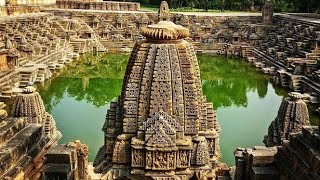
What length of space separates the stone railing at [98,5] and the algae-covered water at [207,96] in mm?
12671

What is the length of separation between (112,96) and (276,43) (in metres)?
16.4

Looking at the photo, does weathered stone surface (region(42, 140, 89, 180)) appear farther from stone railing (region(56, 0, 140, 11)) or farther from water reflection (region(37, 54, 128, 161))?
stone railing (region(56, 0, 140, 11))

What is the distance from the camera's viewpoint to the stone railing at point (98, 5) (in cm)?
4159

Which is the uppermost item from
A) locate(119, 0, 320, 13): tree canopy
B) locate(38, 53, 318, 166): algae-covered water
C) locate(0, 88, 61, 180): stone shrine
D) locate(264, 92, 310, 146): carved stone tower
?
locate(119, 0, 320, 13): tree canopy

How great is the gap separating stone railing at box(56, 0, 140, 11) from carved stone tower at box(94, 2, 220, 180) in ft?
120

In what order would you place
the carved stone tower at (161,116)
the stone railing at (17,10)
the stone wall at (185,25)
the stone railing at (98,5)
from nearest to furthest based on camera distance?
the carved stone tower at (161,116), the stone railing at (17,10), the stone wall at (185,25), the stone railing at (98,5)

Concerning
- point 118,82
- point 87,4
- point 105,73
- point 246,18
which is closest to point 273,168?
point 118,82

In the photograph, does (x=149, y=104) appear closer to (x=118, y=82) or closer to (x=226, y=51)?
(x=118, y=82)

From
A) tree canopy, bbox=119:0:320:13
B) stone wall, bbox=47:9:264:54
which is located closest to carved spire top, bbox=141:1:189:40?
stone wall, bbox=47:9:264:54

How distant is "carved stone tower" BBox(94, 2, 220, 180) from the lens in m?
6.18

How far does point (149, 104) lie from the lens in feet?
20.6

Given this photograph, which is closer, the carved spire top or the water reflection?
the carved spire top

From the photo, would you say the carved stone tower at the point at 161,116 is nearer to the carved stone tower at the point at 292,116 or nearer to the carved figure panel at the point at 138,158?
the carved figure panel at the point at 138,158

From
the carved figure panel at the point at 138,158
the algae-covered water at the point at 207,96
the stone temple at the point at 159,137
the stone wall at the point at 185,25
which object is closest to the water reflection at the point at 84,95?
the algae-covered water at the point at 207,96
